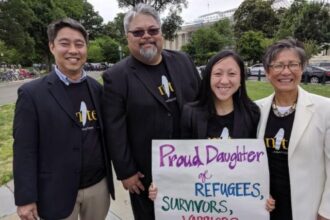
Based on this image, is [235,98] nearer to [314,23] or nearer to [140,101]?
[140,101]

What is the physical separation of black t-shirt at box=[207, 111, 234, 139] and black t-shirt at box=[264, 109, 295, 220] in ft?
0.90

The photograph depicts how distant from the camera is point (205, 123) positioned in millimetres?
2592

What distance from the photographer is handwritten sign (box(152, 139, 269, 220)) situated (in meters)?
2.36

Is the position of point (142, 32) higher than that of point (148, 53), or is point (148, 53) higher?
point (142, 32)

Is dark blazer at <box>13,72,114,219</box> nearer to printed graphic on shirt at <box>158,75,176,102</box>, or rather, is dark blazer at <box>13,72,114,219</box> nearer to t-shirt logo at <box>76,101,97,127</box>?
t-shirt logo at <box>76,101,97,127</box>

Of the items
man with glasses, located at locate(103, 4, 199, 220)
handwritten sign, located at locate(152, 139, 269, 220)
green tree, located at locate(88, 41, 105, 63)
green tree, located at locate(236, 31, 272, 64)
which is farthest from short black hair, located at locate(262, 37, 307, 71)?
green tree, located at locate(88, 41, 105, 63)

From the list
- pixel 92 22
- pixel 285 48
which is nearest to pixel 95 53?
pixel 92 22

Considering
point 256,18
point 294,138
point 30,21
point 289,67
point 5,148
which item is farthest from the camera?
point 256,18

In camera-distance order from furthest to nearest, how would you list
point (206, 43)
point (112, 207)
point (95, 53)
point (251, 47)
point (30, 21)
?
point (95, 53) → point (206, 43) → point (251, 47) → point (30, 21) → point (112, 207)

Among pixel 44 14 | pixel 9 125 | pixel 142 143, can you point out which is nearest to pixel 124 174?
pixel 142 143

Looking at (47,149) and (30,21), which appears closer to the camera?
(47,149)

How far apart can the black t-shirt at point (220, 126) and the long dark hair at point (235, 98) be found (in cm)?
6

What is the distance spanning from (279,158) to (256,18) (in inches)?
2385

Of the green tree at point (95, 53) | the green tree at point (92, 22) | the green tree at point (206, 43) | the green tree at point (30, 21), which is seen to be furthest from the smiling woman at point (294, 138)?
the green tree at point (92, 22)
